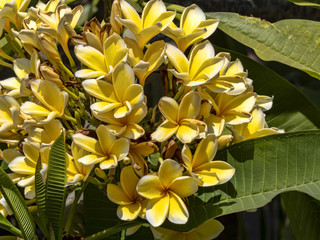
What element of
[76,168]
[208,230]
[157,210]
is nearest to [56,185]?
[76,168]

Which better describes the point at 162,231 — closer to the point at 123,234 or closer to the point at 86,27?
the point at 123,234

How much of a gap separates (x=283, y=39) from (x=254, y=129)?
0.25m

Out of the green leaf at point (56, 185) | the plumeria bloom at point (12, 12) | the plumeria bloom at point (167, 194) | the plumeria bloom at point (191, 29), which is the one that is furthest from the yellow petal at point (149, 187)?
the plumeria bloom at point (12, 12)

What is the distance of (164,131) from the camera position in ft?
2.10

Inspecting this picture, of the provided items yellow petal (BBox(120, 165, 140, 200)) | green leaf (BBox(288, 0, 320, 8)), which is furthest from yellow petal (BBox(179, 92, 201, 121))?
green leaf (BBox(288, 0, 320, 8))

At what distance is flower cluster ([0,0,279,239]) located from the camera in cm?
63

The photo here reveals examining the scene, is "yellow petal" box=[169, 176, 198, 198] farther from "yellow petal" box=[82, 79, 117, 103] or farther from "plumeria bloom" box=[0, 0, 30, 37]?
"plumeria bloom" box=[0, 0, 30, 37]

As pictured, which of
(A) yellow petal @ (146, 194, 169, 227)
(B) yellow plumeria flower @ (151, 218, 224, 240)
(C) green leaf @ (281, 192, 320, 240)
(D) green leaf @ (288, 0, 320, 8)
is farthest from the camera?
(D) green leaf @ (288, 0, 320, 8)

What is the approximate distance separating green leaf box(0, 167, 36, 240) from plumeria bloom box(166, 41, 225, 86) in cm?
26

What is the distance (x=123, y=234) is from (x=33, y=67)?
32cm

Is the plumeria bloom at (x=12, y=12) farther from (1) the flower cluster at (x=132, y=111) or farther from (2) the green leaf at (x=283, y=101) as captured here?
(2) the green leaf at (x=283, y=101)

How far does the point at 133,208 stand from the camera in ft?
2.15

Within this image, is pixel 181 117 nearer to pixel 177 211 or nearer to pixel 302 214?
pixel 177 211

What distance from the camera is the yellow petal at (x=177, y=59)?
0.67 metres
